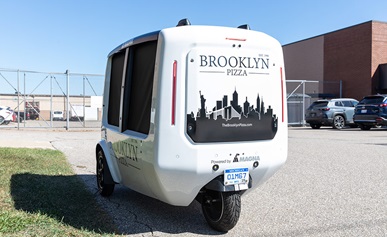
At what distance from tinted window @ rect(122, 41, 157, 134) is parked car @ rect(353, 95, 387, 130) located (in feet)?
57.2

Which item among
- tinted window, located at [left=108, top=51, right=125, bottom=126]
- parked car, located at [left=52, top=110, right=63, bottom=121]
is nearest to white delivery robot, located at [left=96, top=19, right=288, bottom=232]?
tinted window, located at [left=108, top=51, right=125, bottom=126]

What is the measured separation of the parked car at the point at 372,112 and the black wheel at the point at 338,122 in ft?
4.03

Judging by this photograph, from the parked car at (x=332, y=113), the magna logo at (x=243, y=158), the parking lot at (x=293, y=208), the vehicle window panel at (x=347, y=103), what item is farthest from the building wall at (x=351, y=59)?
the magna logo at (x=243, y=158)

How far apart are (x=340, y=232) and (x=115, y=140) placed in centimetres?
302

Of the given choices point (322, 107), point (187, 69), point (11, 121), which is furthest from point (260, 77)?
point (11, 121)

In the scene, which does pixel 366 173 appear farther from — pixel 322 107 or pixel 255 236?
pixel 322 107

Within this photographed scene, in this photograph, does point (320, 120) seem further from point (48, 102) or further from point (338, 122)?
point (48, 102)

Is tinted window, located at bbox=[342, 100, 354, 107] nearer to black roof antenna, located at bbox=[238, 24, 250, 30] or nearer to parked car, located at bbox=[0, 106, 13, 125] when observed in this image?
parked car, located at bbox=[0, 106, 13, 125]

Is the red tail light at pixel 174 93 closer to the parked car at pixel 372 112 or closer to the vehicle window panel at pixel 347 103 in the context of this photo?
the parked car at pixel 372 112

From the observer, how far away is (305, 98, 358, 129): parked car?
70.2 feet

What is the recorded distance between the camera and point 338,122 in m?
21.7

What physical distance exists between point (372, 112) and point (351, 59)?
10288mm

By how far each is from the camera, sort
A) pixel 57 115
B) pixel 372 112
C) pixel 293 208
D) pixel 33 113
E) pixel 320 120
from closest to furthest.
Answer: pixel 293 208, pixel 372 112, pixel 33 113, pixel 320 120, pixel 57 115

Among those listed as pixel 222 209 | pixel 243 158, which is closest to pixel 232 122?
Result: pixel 243 158
